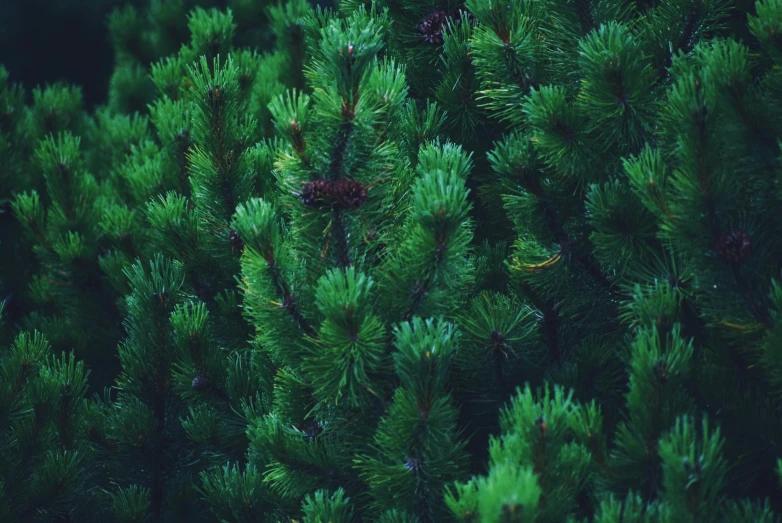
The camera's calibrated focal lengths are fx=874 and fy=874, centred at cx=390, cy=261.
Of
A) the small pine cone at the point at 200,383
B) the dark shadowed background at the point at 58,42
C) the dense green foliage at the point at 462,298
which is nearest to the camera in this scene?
the dense green foliage at the point at 462,298

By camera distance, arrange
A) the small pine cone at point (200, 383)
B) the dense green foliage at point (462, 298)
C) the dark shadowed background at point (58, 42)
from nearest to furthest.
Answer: the dense green foliage at point (462, 298) → the small pine cone at point (200, 383) → the dark shadowed background at point (58, 42)

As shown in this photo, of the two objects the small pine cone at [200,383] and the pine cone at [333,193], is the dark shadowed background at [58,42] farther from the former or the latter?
the pine cone at [333,193]

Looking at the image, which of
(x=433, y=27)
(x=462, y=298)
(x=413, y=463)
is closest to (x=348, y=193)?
(x=462, y=298)

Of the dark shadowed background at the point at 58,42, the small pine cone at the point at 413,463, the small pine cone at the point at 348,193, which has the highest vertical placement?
the dark shadowed background at the point at 58,42

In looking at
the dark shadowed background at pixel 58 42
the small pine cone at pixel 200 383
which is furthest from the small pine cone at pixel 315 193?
the dark shadowed background at pixel 58 42

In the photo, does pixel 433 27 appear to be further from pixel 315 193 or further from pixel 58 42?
pixel 58 42

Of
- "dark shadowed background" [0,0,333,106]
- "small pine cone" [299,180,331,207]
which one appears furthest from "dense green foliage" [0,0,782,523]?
"dark shadowed background" [0,0,333,106]

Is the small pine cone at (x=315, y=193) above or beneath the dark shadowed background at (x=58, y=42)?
beneath

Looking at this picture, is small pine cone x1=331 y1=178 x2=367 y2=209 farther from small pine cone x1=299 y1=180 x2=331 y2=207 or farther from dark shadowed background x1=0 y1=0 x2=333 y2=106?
dark shadowed background x1=0 y1=0 x2=333 y2=106

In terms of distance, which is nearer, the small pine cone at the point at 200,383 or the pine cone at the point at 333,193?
the pine cone at the point at 333,193

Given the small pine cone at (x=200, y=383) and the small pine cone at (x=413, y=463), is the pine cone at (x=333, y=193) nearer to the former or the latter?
the small pine cone at (x=413, y=463)
